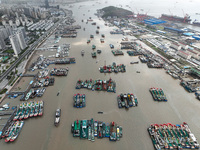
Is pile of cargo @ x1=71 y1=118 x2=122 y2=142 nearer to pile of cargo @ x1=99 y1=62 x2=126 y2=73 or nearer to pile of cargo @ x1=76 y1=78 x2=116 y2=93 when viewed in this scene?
pile of cargo @ x1=76 y1=78 x2=116 y2=93

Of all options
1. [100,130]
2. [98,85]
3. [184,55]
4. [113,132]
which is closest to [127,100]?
[98,85]

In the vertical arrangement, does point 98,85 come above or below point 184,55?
below

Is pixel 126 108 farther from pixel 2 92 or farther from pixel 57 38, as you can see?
pixel 57 38

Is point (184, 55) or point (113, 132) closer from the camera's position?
point (113, 132)

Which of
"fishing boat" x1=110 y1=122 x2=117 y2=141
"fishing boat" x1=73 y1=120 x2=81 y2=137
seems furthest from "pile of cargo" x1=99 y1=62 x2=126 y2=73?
"fishing boat" x1=73 y1=120 x2=81 y2=137

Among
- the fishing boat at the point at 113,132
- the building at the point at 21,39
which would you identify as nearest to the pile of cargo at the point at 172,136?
the fishing boat at the point at 113,132

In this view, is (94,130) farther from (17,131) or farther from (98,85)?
(17,131)
